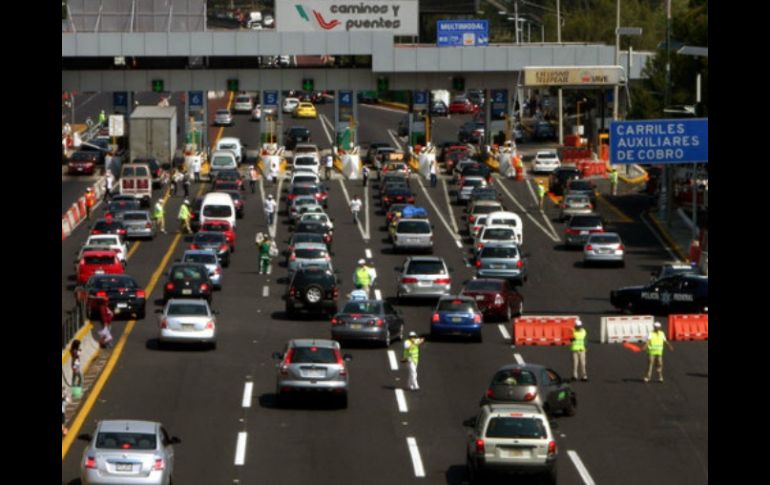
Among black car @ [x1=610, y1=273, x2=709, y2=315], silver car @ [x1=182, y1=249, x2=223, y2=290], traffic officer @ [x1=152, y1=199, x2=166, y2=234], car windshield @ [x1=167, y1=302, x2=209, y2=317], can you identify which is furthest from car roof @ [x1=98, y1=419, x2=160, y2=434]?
traffic officer @ [x1=152, y1=199, x2=166, y2=234]

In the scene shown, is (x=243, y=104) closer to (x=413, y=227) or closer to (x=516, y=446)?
(x=413, y=227)

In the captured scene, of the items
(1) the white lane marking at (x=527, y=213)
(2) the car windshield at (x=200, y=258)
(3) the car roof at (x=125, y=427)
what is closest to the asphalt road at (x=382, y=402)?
(2) the car windshield at (x=200, y=258)

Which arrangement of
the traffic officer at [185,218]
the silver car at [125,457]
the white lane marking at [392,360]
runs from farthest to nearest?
the traffic officer at [185,218] → the white lane marking at [392,360] → the silver car at [125,457]

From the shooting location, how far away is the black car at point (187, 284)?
49.0 meters

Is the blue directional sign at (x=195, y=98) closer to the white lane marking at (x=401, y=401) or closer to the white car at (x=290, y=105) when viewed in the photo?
the white car at (x=290, y=105)

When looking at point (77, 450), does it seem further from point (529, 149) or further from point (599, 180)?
point (529, 149)

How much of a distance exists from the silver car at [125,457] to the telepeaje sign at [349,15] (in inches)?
2844

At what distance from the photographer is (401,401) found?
3534cm

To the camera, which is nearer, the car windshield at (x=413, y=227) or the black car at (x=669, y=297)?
the black car at (x=669, y=297)

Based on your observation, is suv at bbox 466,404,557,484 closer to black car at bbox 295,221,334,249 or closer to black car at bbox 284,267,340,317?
black car at bbox 284,267,340,317

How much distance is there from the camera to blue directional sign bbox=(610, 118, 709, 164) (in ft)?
173

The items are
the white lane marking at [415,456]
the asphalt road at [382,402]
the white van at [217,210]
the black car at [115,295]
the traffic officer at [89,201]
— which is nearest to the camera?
the white lane marking at [415,456]

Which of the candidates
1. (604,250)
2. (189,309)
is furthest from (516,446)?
(604,250)
